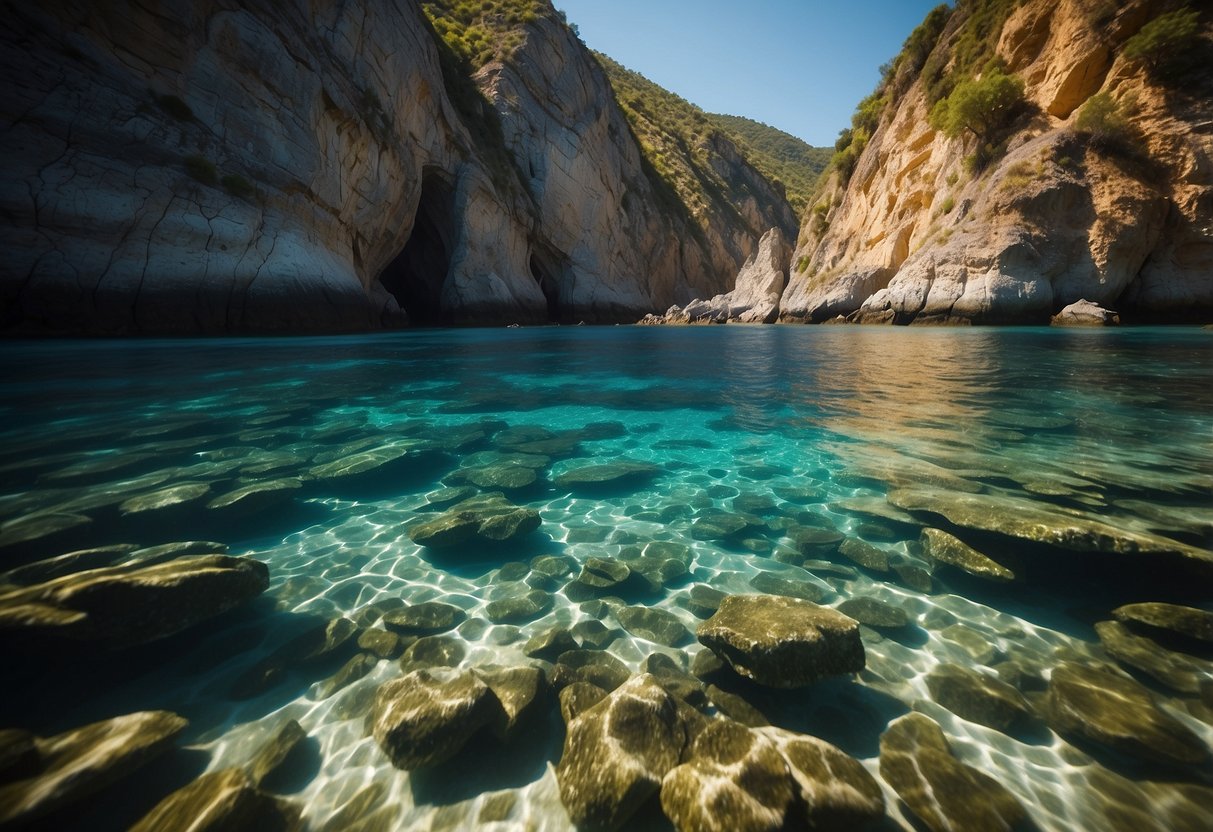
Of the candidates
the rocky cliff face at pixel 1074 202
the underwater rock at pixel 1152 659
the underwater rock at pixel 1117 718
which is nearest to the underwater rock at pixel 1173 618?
the underwater rock at pixel 1152 659

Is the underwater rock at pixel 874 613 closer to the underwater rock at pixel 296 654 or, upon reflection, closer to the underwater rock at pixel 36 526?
the underwater rock at pixel 296 654

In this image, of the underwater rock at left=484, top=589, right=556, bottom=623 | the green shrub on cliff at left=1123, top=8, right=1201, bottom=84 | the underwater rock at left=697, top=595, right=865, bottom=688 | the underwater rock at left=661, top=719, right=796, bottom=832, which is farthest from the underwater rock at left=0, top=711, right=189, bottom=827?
the green shrub on cliff at left=1123, top=8, right=1201, bottom=84

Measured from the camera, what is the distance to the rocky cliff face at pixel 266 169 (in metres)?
12.4

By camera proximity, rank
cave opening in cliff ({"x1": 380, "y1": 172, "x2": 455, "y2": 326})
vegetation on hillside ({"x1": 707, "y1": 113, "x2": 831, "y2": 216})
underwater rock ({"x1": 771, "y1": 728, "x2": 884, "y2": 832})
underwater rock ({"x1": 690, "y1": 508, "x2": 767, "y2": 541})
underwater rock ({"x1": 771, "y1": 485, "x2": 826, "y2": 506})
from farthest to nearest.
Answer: vegetation on hillside ({"x1": 707, "y1": 113, "x2": 831, "y2": 216})
cave opening in cliff ({"x1": 380, "y1": 172, "x2": 455, "y2": 326})
underwater rock ({"x1": 771, "y1": 485, "x2": 826, "y2": 506})
underwater rock ({"x1": 690, "y1": 508, "x2": 767, "y2": 541})
underwater rock ({"x1": 771, "y1": 728, "x2": 884, "y2": 832})

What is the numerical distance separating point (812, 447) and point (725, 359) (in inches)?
370

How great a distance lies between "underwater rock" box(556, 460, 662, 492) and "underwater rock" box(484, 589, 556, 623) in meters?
1.93

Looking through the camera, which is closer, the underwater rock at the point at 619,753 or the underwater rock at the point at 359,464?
the underwater rock at the point at 619,753

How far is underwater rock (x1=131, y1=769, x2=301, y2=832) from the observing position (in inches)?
66.6

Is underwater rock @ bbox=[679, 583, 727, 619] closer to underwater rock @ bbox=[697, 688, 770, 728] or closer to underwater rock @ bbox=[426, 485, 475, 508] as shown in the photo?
underwater rock @ bbox=[697, 688, 770, 728]

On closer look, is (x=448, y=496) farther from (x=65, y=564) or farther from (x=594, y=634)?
(x=65, y=564)

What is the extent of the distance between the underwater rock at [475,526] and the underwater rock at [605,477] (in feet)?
3.04

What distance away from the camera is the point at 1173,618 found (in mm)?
2717

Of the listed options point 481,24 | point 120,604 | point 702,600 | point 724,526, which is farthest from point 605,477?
point 481,24

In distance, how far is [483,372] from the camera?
12492mm
